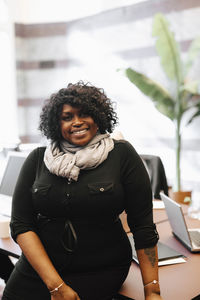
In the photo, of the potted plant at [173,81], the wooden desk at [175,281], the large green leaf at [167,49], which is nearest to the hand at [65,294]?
the wooden desk at [175,281]

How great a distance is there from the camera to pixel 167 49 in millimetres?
3588

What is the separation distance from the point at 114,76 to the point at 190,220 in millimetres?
2589

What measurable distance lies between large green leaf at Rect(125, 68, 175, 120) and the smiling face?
2228 millimetres

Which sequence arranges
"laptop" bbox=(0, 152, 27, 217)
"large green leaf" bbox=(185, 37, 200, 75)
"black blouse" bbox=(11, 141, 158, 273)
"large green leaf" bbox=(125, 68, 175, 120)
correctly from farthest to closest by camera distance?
"large green leaf" bbox=(125, 68, 175, 120) < "large green leaf" bbox=(185, 37, 200, 75) < "laptop" bbox=(0, 152, 27, 217) < "black blouse" bbox=(11, 141, 158, 273)

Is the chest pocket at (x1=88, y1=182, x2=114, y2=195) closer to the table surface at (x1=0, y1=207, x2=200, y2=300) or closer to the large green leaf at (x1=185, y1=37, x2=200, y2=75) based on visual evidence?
the table surface at (x1=0, y1=207, x2=200, y2=300)

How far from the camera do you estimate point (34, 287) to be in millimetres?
1414

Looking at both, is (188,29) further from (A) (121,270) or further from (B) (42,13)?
(A) (121,270)

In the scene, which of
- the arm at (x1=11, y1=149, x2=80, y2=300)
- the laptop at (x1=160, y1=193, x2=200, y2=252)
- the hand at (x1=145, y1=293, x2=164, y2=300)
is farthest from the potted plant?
the hand at (x1=145, y1=293, x2=164, y2=300)

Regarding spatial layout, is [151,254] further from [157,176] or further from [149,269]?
[157,176]

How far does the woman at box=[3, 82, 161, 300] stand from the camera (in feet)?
4.51

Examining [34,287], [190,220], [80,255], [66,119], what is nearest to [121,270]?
[80,255]

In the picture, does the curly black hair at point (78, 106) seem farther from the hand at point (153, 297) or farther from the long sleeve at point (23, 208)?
the hand at point (153, 297)

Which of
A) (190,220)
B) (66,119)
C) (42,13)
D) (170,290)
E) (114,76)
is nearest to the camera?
(170,290)

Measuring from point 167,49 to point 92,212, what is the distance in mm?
2643
